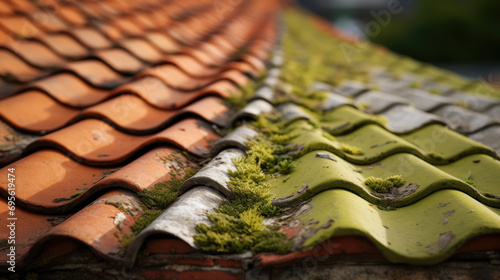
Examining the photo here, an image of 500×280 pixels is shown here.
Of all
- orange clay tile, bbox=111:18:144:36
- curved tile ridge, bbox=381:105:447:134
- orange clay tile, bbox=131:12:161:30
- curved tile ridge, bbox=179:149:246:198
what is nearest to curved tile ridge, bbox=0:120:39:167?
curved tile ridge, bbox=179:149:246:198

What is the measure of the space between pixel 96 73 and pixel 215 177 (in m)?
1.66

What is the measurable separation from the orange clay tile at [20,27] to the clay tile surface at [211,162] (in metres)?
0.01

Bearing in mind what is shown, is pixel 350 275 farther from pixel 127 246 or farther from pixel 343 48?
pixel 343 48

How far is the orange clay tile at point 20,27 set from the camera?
3.06 metres

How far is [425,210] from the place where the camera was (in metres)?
1.60

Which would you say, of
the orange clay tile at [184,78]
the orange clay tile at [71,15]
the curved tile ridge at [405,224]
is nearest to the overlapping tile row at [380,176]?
the curved tile ridge at [405,224]

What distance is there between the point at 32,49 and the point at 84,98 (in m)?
0.75

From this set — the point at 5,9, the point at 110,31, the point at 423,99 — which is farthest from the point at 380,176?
the point at 5,9

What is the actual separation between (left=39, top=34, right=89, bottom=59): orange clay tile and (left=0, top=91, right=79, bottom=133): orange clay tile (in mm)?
638

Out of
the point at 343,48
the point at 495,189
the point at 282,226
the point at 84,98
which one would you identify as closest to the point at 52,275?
the point at 282,226

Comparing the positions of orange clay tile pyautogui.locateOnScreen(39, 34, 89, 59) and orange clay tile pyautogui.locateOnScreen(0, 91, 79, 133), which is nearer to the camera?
orange clay tile pyautogui.locateOnScreen(0, 91, 79, 133)

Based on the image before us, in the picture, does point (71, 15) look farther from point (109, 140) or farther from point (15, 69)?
point (109, 140)

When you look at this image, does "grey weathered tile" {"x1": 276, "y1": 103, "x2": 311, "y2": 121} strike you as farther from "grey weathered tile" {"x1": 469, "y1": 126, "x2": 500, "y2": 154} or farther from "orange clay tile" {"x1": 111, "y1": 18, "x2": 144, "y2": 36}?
"orange clay tile" {"x1": 111, "y1": 18, "x2": 144, "y2": 36}

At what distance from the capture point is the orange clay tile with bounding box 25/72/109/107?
99.7 inches
